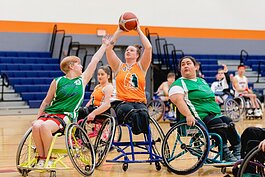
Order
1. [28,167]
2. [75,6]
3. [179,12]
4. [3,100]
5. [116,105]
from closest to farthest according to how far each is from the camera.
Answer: [28,167], [116,105], [3,100], [75,6], [179,12]

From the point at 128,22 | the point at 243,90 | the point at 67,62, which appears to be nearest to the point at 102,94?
the point at 128,22

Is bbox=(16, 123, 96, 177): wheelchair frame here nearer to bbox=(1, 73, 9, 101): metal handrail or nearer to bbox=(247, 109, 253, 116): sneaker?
bbox=(247, 109, 253, 116): sneaker

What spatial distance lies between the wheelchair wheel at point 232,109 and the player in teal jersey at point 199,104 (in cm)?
494

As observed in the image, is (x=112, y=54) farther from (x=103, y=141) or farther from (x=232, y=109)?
(x=232, y=109)

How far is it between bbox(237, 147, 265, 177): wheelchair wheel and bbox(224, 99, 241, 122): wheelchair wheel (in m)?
6.10

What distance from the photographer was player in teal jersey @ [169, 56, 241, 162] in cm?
428

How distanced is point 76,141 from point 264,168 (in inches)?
60.1

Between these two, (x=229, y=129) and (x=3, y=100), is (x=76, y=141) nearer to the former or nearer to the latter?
(x=229, y=129)

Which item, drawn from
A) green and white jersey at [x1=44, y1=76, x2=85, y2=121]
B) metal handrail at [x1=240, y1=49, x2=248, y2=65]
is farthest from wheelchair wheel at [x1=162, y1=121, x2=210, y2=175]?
metal handrail at [x1=240, y1=49, x2=248, y2=65]

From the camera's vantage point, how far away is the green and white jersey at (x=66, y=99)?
4.25m

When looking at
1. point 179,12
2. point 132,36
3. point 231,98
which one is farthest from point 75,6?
point 231,98

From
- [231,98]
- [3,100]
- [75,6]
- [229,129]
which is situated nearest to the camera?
[229,129]

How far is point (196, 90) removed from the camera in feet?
14.3

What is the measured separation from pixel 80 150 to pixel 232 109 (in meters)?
5.66
